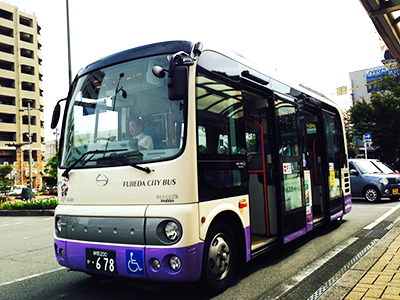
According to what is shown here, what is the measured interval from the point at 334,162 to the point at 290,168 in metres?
2.78

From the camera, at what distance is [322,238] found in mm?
7445

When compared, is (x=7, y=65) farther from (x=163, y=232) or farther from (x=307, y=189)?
(x=163, y=232)

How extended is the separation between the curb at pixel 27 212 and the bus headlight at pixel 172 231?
13188mm

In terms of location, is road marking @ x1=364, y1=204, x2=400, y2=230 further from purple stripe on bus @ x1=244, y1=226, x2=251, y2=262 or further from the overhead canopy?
purple stripe on bus @ x1=244, y1=226, x2=251, y2=262

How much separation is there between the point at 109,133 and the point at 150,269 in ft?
5.08

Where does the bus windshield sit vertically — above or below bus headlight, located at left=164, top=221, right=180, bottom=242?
above

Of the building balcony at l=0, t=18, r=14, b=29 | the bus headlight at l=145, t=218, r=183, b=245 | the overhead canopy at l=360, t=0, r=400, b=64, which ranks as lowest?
the bus headlight at l=145, t=218, r=183, b=245

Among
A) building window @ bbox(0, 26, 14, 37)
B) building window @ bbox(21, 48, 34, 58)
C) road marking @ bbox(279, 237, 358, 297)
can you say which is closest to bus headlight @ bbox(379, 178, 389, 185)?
road marking @ bbox(279, 237, 358, 297)

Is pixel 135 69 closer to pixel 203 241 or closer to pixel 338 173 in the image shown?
pixel 203 241

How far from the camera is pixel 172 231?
372 cm

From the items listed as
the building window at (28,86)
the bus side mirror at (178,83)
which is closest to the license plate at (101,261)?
the bus side mirror at (178,83)

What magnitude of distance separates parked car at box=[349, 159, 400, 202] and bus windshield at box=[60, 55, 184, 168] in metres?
11.8

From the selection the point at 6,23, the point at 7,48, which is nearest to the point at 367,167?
the point at 7,48

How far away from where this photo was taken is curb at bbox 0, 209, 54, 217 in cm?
1571
